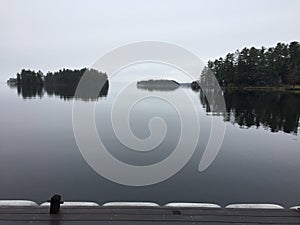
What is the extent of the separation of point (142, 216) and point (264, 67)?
56.3 meters

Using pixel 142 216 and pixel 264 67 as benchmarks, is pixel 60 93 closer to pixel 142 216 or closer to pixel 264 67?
pixel 264 67

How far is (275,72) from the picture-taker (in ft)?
170

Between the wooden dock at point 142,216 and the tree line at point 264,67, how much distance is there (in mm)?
52663

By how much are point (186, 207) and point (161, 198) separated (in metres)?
2.34

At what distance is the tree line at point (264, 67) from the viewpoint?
50.3 meters

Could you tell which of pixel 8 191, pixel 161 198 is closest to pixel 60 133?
pixel 8 191

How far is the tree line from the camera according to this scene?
165 ft

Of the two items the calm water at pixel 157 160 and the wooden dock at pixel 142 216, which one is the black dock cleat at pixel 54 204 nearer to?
the wooden dock at pixel 142 216

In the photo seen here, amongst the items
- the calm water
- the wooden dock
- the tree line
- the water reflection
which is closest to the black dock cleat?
the wooden dock

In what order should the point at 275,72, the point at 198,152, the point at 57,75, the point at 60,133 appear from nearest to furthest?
the point at 198,152, the point at 60,133, the point at 275,72, the point at 57,75

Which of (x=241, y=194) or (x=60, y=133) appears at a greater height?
(x=60, y=133)

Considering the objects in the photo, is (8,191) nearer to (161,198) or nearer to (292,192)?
(161,198)

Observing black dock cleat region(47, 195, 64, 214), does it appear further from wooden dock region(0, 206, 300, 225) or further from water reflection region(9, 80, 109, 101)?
water reflection region(9, 80, 109, 101)

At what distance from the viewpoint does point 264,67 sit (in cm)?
5300
